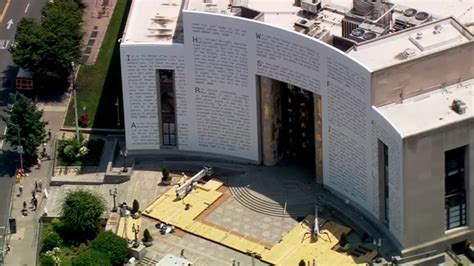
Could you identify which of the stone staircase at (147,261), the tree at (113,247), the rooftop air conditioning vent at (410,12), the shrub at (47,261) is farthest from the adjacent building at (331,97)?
the shrub at (47,261)

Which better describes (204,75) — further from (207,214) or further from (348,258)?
(348,258)

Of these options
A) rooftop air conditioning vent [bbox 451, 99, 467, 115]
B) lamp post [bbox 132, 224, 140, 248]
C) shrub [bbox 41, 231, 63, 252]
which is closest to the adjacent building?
rooftop air conditioning vent [bbox 451, 99, 467, 115]

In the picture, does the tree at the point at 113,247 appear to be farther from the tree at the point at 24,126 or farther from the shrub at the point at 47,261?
the tree at the point at 24,126

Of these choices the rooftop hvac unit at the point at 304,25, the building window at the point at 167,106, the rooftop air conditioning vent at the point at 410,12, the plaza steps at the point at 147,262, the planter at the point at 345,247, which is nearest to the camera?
the planter at the point at 345,247

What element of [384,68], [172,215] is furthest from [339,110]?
[172,215]

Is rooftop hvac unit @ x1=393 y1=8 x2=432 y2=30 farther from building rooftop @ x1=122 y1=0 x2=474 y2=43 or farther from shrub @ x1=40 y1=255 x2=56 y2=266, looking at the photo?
shrub @ x1=40 y1=255 x2=56 y2=266

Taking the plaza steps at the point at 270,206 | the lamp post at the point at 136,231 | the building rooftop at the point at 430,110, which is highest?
the building rooftop at the point at 430,110
